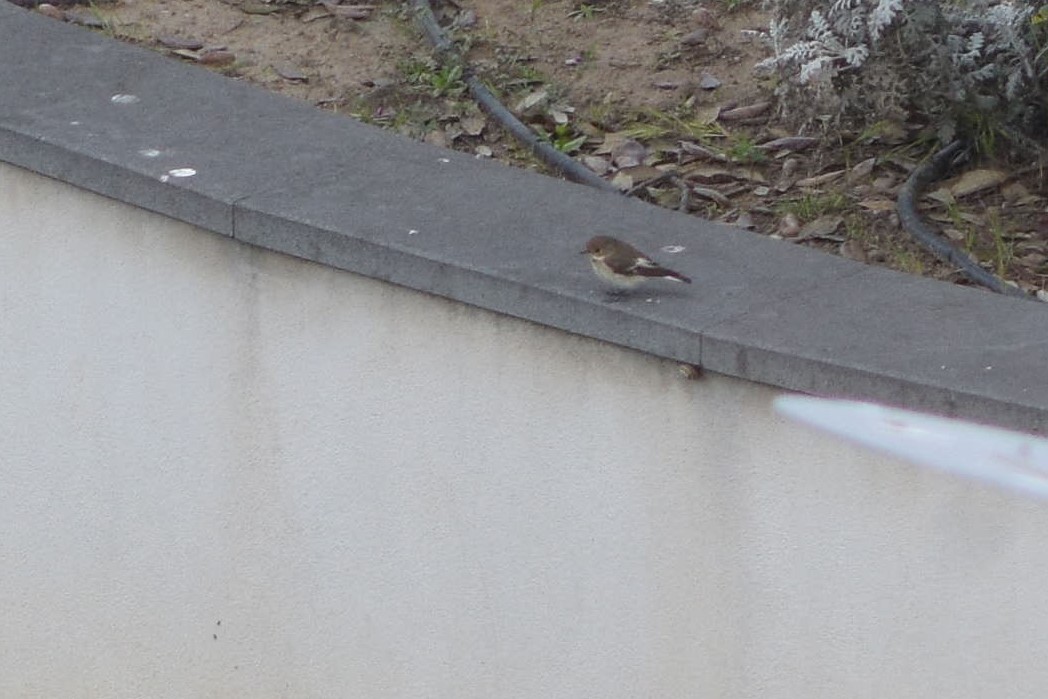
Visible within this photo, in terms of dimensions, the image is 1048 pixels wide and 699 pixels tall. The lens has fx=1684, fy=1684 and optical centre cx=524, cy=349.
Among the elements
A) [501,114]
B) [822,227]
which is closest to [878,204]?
[822,227]

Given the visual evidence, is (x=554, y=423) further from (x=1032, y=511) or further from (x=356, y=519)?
(x=1032, y=511)

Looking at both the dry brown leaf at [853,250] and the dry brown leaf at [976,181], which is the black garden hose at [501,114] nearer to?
the dry brown leaf at [853,250]

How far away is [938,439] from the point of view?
2.84 meters

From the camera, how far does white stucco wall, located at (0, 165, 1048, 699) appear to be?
2967mm

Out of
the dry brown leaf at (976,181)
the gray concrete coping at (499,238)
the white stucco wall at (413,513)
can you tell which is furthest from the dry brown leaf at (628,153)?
the white stucco wall at (413,513)

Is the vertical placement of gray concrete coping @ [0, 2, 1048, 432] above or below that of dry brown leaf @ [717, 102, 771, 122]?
below

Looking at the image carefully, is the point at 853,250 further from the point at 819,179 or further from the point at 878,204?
the point at 819,179

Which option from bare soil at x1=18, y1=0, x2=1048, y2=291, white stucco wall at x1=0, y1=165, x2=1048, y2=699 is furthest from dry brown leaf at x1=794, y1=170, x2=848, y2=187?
white stucco wall at x1=0, y1=165, x2=1048, y2=699

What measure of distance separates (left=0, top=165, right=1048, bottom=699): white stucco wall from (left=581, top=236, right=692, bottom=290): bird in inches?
5.2

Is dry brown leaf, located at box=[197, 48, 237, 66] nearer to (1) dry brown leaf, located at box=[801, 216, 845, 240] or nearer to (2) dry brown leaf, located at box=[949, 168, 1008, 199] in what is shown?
(1) dry brown leaf, located at box=[801, 216, 845, 240]

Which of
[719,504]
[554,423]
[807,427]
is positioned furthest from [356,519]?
[807,427]

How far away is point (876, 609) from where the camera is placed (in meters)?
2.99

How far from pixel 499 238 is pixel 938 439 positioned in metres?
1.00

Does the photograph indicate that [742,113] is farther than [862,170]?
Yes
